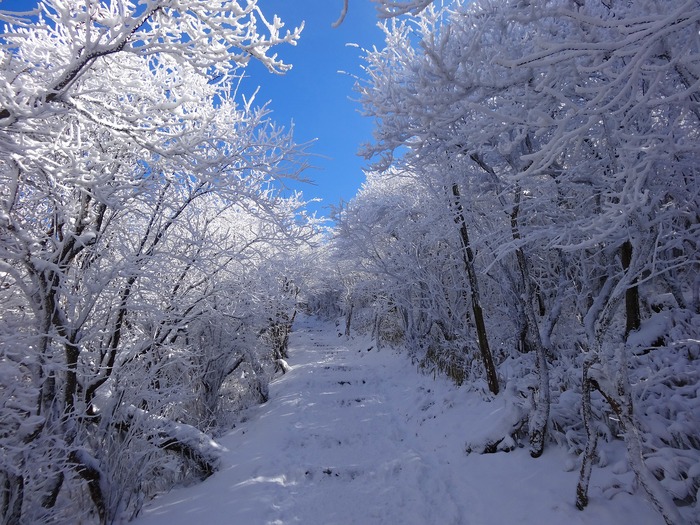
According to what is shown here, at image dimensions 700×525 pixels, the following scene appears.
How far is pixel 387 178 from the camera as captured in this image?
5.04m

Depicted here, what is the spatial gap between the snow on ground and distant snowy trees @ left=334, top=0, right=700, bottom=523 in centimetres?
33

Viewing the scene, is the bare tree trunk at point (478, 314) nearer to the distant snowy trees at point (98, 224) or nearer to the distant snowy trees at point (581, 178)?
the distant snowy trees at point (581, 178)

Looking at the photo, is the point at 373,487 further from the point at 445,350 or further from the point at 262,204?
the point at 445,350

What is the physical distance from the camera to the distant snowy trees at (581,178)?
208 cm

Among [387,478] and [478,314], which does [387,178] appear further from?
[387,478]

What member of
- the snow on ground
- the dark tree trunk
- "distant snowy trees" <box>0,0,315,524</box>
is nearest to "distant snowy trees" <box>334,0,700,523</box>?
the dark tree trunk

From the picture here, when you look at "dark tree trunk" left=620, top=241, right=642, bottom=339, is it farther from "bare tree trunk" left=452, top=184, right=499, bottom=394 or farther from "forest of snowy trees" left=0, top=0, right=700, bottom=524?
"bare tree trunk" left=452, top=184, right=499, bottom=394

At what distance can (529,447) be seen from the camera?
4.56 m

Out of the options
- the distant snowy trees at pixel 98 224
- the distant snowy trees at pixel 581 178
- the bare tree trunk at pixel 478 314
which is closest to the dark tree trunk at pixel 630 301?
the distant snowy trees at pixel 581 178

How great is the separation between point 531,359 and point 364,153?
5.34 metres

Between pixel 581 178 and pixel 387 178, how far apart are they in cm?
232

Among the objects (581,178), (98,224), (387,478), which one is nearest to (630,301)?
(581,178)

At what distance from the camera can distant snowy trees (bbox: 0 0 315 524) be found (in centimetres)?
257

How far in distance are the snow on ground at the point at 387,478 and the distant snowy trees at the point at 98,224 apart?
90cm
